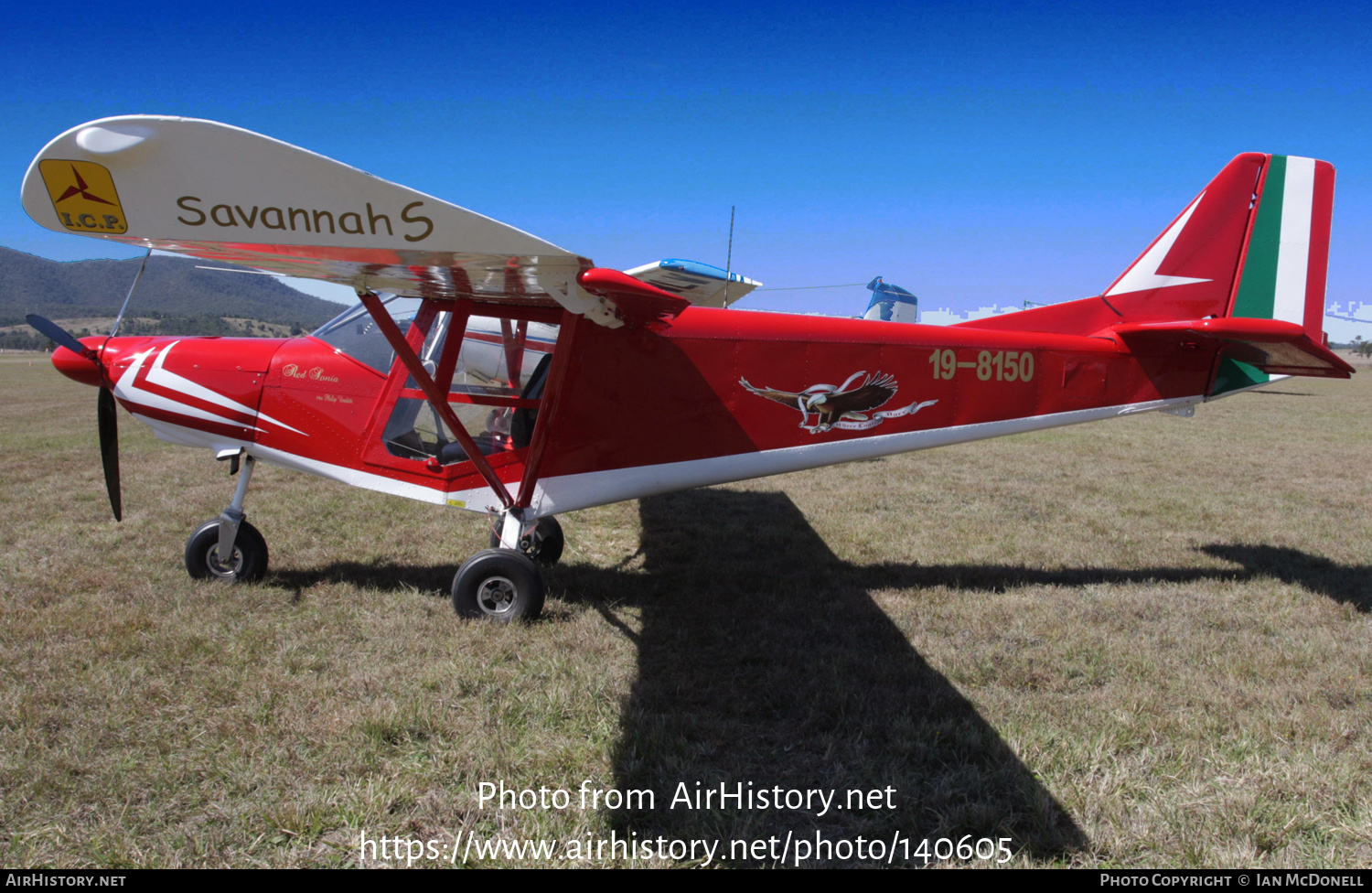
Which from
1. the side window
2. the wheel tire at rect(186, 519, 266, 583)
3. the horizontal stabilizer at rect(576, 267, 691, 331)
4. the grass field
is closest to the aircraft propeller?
the wheel tire at rect(186, 519, 266, 583)

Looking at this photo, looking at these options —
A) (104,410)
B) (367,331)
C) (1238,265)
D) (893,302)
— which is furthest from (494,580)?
(893,302)

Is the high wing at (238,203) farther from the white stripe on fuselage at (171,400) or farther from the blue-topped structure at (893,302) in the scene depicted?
the blue-topped structure at (893,302)

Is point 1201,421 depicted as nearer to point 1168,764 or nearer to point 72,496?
point 1168,764

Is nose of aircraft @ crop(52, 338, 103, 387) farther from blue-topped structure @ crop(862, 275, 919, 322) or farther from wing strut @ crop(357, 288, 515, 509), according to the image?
blue-topped structure @ crop(862, 275, 919, 322)

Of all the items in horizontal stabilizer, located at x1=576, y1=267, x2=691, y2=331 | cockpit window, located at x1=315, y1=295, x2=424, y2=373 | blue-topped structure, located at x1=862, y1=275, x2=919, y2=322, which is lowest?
cockpit window, located at x1=315, y1=295, x2=424, y2=373

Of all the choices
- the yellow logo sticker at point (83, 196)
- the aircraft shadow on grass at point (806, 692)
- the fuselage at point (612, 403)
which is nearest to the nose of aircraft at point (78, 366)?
the fuselage at point (612, 403)

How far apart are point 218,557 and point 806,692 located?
13.9 feet

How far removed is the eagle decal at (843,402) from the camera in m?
5.31

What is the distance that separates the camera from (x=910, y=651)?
4.47m

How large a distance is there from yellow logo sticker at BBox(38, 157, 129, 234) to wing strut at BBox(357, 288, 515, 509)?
1538 millimetres

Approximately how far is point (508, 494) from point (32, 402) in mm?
24227

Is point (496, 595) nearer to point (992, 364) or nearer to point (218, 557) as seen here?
point (218, 557)

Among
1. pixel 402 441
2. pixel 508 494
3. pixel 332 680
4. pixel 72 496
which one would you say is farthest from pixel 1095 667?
pixel 72 496

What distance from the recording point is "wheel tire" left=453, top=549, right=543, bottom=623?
472 centimetres
